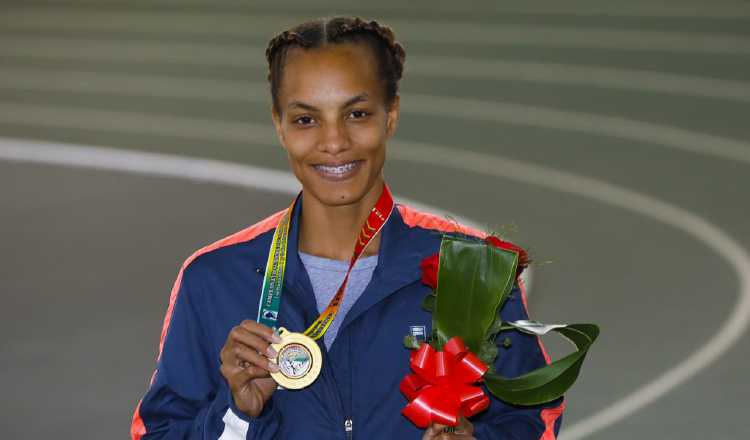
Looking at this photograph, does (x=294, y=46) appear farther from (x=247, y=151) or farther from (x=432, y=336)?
(x=247, y=151)

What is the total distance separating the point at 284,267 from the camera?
2996 mm

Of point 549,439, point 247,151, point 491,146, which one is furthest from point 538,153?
point 549,439

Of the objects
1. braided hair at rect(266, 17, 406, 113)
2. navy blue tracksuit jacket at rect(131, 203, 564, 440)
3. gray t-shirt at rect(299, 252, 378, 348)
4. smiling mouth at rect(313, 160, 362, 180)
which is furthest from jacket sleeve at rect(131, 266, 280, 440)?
braided hair at rect(266, 17, 406, 113)

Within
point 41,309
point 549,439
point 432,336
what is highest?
point 432,336

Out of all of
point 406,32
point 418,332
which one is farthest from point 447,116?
point 418,332

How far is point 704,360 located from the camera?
22.5 ft

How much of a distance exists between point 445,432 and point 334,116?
0.67 meters

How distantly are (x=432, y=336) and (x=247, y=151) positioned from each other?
819cm

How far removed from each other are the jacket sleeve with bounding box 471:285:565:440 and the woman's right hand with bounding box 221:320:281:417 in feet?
1.50

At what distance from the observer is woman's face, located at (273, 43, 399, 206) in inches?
113

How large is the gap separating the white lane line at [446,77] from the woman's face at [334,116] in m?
9.18

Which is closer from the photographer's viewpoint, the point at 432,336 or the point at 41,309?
the point at 432,336

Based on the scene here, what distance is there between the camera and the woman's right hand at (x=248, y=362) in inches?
106

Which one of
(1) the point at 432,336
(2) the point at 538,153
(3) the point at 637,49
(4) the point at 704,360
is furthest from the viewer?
(3) the point at 637,49
